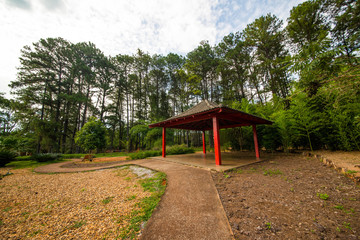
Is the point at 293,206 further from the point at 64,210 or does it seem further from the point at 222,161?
the point at 64,210

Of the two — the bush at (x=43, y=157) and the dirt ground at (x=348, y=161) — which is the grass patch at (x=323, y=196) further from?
the bush at (x=43, y=157)

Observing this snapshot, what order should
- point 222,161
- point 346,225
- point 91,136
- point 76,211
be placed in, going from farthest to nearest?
point 91,136 → point 222,161 → point 76,211 → point 346,225

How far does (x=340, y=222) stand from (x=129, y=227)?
3.03 m

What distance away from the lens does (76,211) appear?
254 centimetres

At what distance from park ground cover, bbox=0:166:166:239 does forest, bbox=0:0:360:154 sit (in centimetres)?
436

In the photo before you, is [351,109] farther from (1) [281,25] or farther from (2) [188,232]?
(1) [281,25]

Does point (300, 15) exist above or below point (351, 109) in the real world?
above

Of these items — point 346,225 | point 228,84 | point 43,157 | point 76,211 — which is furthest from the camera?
point 228,84

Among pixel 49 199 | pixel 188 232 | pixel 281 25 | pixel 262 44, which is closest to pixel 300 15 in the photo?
pixel 281 25

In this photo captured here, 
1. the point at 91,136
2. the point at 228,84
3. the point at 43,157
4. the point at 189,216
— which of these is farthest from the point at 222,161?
the point at 228,84

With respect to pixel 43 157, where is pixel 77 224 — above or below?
below

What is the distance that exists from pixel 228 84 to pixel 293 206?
17209mm

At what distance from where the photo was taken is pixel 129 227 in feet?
6.16

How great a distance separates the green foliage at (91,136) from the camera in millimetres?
9984
